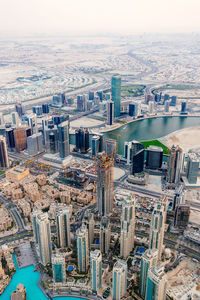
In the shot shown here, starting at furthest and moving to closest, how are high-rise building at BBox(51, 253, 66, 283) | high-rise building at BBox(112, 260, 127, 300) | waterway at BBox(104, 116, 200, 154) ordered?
waterway at BBox(104, 116, 200, 154) → high-rise building at BBox(51, 253, 66, 283) → high-rise building at BBox(112, 260, 127, 300)

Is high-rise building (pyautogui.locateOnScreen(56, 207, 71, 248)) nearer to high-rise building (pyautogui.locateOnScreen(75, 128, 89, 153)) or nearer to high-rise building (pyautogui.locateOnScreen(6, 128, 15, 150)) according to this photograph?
high-rise building (pyautogui.locateOnScreen(75, 128, 89, 153))

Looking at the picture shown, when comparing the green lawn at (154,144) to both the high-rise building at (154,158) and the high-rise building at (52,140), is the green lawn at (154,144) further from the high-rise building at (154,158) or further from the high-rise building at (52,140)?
the high-rise building at (52,140)

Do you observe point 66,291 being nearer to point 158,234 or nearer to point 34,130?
point 158,234

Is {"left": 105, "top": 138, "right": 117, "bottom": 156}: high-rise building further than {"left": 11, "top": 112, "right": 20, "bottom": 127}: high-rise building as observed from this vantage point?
No

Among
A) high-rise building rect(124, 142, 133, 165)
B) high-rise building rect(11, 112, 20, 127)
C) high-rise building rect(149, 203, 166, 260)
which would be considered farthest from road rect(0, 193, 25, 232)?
high-rise building rect(11, 112, 20, 127)

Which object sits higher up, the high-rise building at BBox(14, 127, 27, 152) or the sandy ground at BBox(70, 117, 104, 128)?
the high-rise building at BBox(14, 127, 27, 152)

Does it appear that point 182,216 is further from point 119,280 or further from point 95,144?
point 95,144
